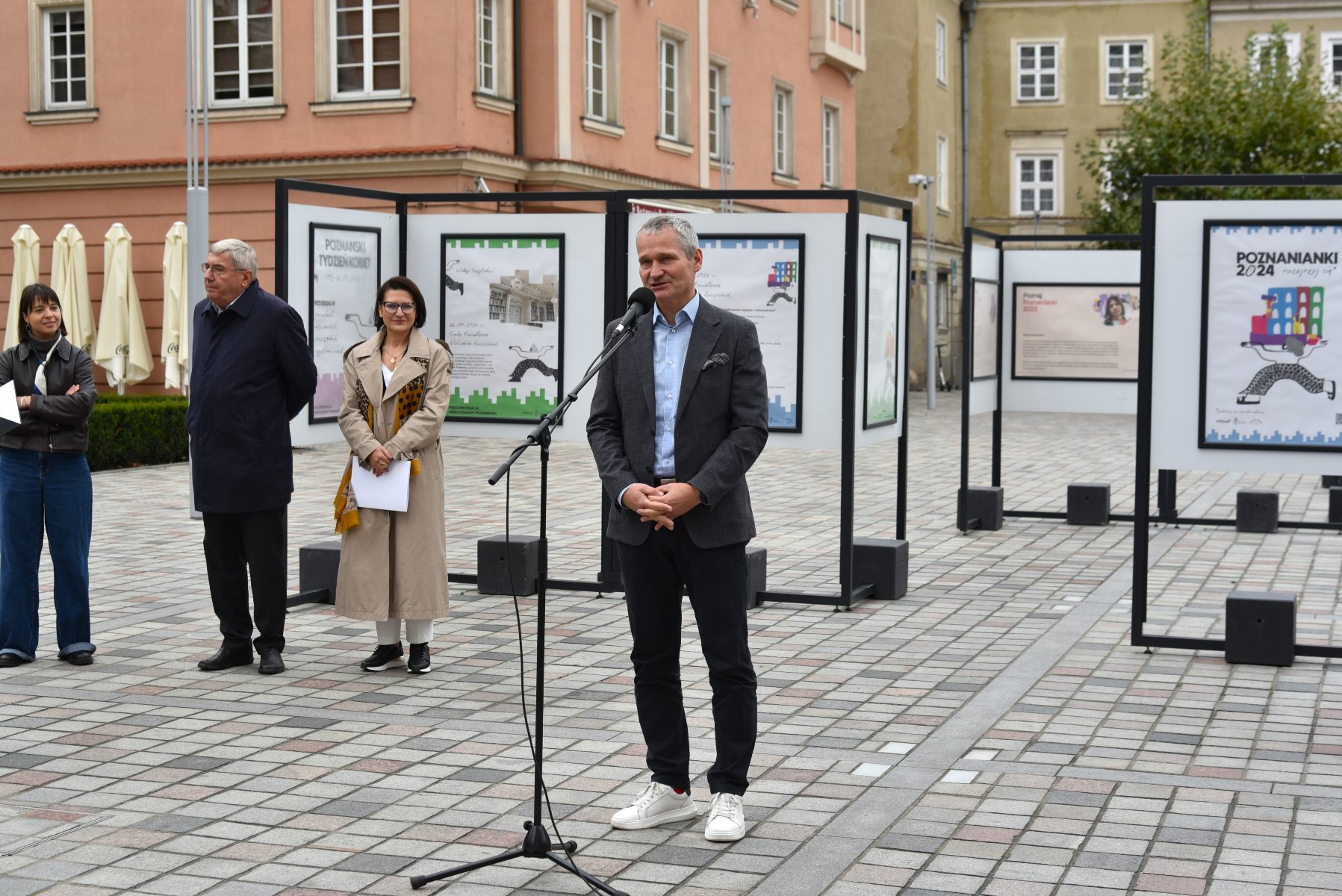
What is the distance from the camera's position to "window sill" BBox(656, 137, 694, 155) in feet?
94.0

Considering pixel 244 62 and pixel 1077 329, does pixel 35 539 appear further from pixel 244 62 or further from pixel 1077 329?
pixel 244 62

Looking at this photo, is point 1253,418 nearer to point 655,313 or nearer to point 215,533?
point 655,313

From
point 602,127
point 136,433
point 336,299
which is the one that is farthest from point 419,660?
point 602,127

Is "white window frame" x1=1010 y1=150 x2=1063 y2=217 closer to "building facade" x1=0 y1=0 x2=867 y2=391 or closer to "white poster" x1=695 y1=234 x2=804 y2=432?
"building facade" x1=0 y1=0 x2=867 y2=391

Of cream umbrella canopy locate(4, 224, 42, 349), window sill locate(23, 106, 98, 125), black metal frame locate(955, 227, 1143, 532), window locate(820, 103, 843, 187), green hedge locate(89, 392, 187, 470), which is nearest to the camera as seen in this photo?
black metal frame locate(955, 227, 1143, 532)

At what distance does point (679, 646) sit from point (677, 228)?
1.28 meters

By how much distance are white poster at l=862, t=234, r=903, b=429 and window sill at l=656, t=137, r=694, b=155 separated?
18.1 metres

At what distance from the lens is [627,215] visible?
10.4 m

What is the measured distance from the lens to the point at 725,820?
18.2 feet

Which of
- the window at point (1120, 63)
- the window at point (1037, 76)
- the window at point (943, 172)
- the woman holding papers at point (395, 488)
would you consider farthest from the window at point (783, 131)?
the woman holding papers at point (395, 488)

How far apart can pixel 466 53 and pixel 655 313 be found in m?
18.3

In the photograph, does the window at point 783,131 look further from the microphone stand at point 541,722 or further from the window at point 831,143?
the microphone stand at point 541,722

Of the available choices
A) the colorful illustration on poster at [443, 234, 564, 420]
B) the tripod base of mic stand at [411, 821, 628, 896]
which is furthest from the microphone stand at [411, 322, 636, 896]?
the colorful illustration on poster at [443, 234, 564, 420]

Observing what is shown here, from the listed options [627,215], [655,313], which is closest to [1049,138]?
[627,215]
